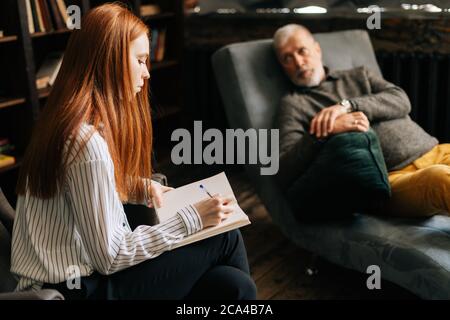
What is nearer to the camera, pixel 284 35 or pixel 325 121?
pixel 325 121

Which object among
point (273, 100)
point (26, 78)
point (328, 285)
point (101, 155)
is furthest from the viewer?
point (26, 78)

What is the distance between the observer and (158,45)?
12.2 feet

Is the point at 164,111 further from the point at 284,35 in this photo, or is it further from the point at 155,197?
the point at 155,197

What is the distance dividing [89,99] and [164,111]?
2.45m

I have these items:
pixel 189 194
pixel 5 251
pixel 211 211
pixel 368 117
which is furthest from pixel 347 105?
pixel 5 251

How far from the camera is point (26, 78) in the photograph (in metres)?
2.79

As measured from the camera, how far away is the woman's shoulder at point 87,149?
1300 mm

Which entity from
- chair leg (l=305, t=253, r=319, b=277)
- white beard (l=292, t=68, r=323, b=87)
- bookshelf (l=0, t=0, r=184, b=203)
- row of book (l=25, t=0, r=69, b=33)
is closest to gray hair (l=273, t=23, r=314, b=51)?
white beard (l=292, t=68, r=323, b=87)

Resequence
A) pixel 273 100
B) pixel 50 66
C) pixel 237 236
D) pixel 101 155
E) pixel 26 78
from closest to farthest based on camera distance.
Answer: pixel 101 155 < pixel 237 236 < pixel 273 100 < pixel 26 78 < pixel 50 66

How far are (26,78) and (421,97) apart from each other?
1858 millimetres

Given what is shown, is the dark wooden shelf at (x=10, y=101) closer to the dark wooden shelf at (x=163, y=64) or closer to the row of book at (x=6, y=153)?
the row of book at (x=6, y=153)

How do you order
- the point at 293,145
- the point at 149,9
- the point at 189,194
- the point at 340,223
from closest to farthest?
the point at 189,194, the point at 340,223, the point at 293,145, the point at 149,9
